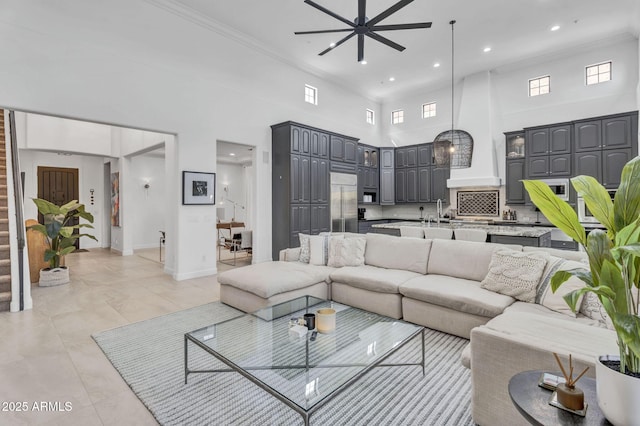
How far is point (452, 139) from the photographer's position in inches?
217

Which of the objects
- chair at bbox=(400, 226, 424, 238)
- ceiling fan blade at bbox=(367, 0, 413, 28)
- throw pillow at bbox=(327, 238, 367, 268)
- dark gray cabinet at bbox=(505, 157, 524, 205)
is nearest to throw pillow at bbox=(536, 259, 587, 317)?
throw pillow at bbox=(327, 238, 367, 268)

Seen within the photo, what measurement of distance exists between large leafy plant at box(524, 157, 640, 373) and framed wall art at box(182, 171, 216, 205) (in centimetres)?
525

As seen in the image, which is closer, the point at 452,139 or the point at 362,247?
the point at 362,247

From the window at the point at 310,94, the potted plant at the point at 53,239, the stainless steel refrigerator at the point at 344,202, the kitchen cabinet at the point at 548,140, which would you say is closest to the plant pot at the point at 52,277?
the potted plant at the point at 53,239

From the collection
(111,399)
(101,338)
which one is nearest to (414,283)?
(111,399)

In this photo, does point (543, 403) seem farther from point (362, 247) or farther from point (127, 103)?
point (127, 103)

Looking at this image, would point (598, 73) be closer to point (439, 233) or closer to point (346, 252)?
point (439, 233)

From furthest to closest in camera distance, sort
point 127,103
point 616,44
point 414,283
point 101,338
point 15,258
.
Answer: point 616,44 < point 127,103 < point 15,258 < point 414,283 < point 101,338

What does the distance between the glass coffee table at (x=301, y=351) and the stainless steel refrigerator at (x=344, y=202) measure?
4.50m

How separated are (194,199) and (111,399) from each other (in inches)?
150

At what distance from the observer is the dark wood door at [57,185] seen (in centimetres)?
837

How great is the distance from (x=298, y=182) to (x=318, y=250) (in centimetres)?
241

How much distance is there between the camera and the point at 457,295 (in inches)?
115

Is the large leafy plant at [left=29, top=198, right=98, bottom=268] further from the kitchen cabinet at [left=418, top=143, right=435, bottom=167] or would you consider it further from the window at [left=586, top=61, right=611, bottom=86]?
the window at [left=586, top=61, right=611, bottom=86]
